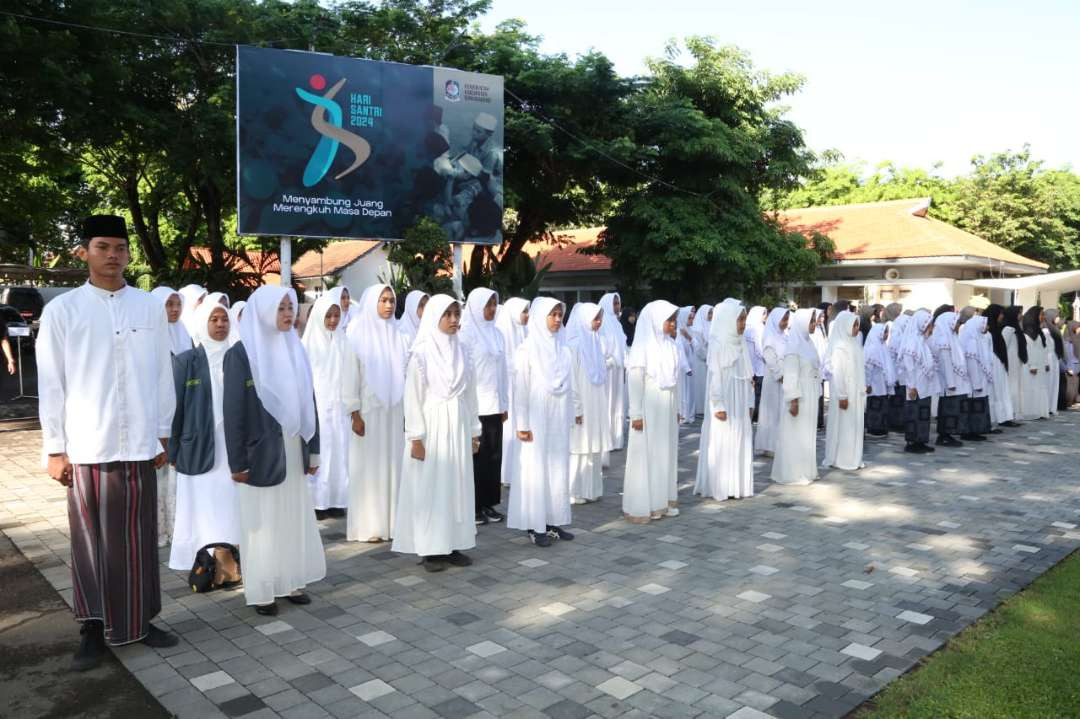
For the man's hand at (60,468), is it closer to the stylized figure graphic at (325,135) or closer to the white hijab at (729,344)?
the white hijab at (729,344)

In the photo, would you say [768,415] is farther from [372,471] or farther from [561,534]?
[372,471]

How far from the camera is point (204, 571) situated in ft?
16.6

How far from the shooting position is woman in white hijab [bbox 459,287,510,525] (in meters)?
6.60

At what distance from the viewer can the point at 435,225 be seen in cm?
1370

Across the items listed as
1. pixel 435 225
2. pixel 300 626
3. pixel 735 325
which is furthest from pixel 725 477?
pixel 435 225

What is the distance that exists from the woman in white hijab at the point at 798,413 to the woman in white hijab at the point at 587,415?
7.13 ft

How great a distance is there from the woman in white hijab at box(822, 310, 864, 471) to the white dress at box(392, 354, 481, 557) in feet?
17.5

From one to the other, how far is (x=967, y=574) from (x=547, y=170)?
49.1 feet

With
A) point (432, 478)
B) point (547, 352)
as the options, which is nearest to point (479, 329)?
point (547, 352)

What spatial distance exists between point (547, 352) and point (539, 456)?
0.81m

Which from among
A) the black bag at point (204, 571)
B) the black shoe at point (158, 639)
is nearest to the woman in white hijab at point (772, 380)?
the black bag at point (204, 571)

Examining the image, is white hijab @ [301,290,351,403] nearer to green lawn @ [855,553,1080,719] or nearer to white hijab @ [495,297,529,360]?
white hijab @ [495,297,529,360]

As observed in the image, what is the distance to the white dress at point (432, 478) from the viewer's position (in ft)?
17.9

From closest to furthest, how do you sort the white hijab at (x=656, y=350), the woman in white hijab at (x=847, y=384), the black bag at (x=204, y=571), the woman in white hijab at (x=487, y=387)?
the black bag at (x=204, y=571) → the woman in white hijab at (x=487, y=387) → the white hijab at (x=656, y=350) → the woman in white hijab at (x=847, y=384)
